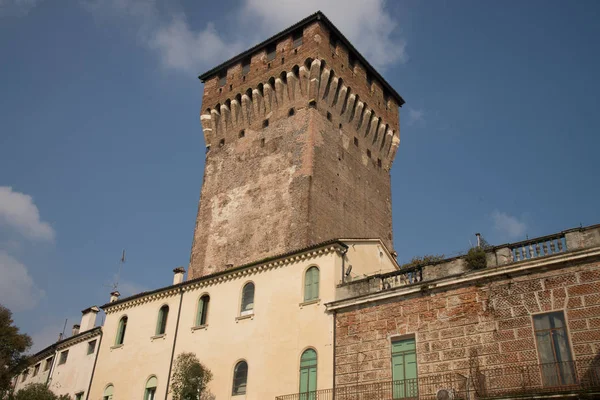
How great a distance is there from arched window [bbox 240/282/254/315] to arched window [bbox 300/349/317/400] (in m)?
3.56

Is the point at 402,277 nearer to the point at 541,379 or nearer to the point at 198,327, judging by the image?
the point at 541,379

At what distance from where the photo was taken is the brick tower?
102 feet

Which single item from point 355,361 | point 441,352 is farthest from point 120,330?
point 441,352

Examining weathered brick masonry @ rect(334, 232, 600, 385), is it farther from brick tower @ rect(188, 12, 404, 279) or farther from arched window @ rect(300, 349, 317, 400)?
brick tower @ rect(188, 12, 404, 279)

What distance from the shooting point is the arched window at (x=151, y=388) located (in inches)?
1014

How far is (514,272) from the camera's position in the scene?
58.6 ft

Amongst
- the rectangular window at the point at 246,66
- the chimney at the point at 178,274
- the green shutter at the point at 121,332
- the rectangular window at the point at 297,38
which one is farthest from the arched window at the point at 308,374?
the rectangular window at the point at 246,66

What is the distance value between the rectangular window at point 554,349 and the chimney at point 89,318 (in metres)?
24.5

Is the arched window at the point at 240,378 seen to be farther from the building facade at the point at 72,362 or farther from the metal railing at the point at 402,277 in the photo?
the building facade at the point at 72,362

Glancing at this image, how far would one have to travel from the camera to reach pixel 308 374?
20922 millimetres

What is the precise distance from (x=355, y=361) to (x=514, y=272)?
19.3 feet


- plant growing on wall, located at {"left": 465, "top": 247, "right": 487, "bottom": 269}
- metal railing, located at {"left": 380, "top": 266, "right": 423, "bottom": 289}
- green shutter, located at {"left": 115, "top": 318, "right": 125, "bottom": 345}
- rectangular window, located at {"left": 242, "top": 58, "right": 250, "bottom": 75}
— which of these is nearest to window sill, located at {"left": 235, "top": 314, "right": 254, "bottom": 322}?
metal railing, located at {"left": 380, "top": 266, "right": 423, "bottom": 289}

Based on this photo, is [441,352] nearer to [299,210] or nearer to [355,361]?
[355,361]

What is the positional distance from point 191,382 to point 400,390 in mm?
8686
